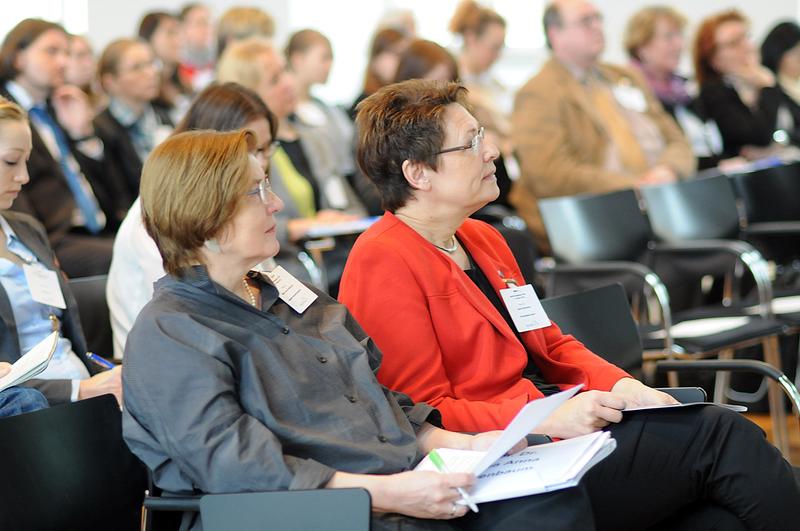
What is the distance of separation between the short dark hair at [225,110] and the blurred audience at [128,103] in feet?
6.22

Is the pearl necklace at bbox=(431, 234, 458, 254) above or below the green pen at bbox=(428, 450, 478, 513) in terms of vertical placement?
above

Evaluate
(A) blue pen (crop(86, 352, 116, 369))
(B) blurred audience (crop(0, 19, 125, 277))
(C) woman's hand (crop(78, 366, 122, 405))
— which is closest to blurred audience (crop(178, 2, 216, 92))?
(B) blurred audience (crop(0, 19, 125, 277))

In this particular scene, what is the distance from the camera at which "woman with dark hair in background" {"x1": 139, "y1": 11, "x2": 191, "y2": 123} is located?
5605 millimetres

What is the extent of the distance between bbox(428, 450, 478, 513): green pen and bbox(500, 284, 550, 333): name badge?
510 millimetres

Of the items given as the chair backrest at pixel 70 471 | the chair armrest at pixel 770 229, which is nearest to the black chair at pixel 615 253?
the chair armrest at pixel 770 229

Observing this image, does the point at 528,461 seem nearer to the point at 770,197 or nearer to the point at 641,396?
the point at 641,396

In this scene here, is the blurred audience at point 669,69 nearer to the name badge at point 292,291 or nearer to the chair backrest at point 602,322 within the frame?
the chair backrest at point 602,322

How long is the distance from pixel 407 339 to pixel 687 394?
624mm

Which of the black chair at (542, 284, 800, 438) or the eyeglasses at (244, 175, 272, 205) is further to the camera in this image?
the black chair at (542, 284, 800, 438)

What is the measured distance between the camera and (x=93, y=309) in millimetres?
2854

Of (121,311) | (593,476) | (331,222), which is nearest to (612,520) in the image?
(593,476)

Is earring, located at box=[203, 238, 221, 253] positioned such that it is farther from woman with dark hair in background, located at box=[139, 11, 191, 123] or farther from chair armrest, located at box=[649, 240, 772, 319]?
woman with dark hair in background, located at box=[139, 11, 191, 123]

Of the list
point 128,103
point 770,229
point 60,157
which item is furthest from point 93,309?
point 770,229

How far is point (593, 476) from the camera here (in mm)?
2084
